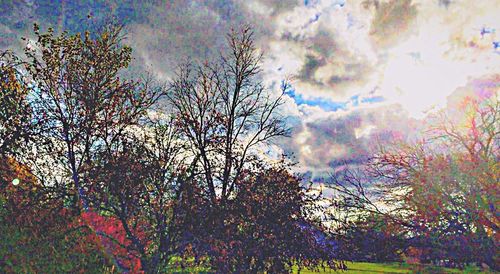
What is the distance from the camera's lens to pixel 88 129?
1579 cm

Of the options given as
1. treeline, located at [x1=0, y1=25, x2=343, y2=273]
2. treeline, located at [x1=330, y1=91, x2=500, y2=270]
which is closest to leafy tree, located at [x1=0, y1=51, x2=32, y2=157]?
treeline, located at [x1=0, y1=25, x2=343, y2=273]

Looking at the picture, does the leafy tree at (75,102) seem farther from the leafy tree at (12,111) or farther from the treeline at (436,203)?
the treeline at (436,203)

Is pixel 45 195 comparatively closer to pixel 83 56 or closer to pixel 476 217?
pixel 83 56

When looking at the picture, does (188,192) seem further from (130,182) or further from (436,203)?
(436,203)

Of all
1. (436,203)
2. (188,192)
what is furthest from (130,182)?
(436,203)

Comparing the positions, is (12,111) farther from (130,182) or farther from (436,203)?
(436,203)

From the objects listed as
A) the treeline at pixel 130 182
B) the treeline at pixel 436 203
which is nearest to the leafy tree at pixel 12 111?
the treeline at pixel 130 182

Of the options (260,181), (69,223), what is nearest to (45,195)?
(69,223)

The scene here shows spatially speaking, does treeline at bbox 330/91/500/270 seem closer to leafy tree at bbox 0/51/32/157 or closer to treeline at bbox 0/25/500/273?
treeline at bbox 0/25/500/273

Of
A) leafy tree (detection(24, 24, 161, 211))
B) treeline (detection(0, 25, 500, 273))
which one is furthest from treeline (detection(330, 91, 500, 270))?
leafy tree (detection(24, 24, 161, 211))

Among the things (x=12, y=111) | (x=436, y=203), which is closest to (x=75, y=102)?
(x=12, y=111)

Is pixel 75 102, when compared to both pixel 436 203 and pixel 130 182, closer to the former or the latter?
pixel 130 182

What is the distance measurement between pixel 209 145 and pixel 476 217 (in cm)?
1251

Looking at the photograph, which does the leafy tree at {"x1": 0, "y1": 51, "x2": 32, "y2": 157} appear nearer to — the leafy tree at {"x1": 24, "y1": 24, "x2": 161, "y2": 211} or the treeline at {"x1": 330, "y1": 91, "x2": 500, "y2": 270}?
the leafy tree at {"x1": 24, "y1": 24, "x2": 161, "y2": 211}
